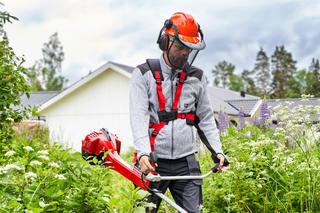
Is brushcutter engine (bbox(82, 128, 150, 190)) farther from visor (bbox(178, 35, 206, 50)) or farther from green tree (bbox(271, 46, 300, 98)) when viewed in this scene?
green tree (bbox(271, 46, 300, 98))

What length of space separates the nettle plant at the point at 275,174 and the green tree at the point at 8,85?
2404 mm

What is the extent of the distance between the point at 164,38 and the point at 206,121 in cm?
72

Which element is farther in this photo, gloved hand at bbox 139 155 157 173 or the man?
the man

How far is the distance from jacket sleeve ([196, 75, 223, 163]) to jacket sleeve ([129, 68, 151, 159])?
451 millimetres

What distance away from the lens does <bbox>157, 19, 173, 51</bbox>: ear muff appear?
365 cm

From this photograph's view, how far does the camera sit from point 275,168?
5012mm

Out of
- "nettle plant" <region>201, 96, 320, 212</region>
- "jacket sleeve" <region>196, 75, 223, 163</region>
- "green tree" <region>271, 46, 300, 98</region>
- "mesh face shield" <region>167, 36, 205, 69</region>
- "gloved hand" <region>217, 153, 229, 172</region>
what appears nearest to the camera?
"mesh face shield" <region>167, 36, 205, 69</region>

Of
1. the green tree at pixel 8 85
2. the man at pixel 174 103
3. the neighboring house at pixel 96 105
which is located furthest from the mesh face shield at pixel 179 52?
the neighboring house at pixel 96 105

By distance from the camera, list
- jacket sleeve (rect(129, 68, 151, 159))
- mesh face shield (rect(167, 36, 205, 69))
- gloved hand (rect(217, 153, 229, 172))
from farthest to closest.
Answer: gloved hand (rect(217, 153, 229, 172))
mesh face shield (rect(167, 36, 205, 69))
jacket sleeve (rect(129, 68, 151, 159))

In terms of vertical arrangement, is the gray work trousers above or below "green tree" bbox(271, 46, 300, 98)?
below

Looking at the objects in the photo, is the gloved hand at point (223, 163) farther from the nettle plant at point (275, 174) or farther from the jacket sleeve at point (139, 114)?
the nettle plant at point (275, 174)

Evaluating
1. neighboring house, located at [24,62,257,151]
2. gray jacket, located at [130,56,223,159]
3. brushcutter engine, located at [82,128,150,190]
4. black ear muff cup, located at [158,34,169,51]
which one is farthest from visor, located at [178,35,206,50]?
neighboring house, located at [24,62,257,151]

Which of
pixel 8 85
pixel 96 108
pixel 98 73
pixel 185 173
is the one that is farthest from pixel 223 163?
pixel 96 108

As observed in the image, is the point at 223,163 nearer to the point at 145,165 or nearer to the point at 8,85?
the point at 145,165
